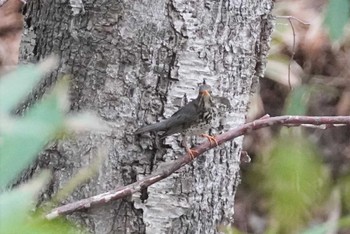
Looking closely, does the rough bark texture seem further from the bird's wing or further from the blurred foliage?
the blurred foliage

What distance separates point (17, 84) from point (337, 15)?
7.1 inches

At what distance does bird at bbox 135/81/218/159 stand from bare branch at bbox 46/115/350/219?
0.02 metres

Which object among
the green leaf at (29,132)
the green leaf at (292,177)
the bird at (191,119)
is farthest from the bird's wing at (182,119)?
the green leaf at (29,132)

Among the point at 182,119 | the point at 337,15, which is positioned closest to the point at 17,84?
the point at 337,15

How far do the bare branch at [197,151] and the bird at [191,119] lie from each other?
18 millimetres

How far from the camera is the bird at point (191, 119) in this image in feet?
3.14

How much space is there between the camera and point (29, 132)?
28cm

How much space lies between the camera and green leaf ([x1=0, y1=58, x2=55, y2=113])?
0.28m

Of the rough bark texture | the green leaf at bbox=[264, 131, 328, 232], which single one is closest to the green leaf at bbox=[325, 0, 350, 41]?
the green leaf at bbox=[264, 131, 328, 232]

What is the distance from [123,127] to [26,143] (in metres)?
0.72

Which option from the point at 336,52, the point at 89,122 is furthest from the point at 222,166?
the point at 336,52

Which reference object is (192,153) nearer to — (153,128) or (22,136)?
(153,128)

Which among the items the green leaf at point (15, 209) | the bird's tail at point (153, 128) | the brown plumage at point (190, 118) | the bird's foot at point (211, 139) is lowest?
the bird's foot at point (211, 139)

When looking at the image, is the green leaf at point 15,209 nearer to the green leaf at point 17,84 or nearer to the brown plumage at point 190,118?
the green leaf at point 17,84
